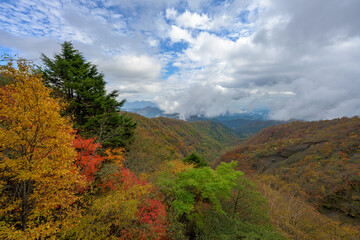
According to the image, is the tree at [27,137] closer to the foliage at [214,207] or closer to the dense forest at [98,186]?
the dense forest at [98,186]

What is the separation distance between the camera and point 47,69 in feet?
62.8

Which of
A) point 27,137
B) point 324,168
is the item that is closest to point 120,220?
point 27,137

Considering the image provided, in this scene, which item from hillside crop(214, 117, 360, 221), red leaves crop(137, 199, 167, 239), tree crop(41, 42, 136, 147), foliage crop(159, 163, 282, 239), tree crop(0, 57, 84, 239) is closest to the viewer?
tree crop(0, 57, 84, 239)

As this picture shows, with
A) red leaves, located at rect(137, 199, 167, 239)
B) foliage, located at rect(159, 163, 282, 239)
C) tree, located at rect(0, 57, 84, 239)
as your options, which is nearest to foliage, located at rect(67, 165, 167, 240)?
red leaves, located at rect(137, 199, 167, 239)

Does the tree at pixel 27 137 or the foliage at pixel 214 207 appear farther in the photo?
the foliage at pixel 214 207

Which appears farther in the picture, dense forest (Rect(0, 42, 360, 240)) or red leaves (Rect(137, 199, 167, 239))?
red leaves (Rect(137, 199, 167, 239))

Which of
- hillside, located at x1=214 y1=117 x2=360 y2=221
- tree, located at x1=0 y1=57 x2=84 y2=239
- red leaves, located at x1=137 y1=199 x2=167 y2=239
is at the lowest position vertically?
hillside, located at x1=214 y1=117 x2=360 y2=221

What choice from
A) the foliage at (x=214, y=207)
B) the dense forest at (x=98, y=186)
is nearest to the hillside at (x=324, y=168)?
the dense forest at (x=98, y=186)

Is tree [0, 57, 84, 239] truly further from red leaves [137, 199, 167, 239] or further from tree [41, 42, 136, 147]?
tree [41, 42, 136, 147]

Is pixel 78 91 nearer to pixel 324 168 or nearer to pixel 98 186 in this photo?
pixel 98 186

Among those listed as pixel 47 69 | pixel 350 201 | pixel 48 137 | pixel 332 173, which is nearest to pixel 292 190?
pixel 350 201

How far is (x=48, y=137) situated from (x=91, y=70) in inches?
821

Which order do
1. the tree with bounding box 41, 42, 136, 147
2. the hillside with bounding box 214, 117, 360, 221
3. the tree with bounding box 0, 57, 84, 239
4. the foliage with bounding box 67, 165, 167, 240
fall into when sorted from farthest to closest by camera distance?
the hillside with bounding box 214, 117, 360, 221 → the tree with bounding box 41, 42, 136, 147 → the foliage with bounding box 67, 165, 167, 240 → the tree with bounding box 0, 57, 84, 239

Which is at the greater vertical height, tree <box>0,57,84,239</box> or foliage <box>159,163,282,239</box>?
tree <box>0,57,84,239</box>
